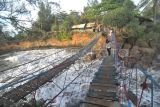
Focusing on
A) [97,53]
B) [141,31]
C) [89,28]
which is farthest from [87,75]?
[89,28]

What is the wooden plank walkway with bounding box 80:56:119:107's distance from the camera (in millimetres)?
5402

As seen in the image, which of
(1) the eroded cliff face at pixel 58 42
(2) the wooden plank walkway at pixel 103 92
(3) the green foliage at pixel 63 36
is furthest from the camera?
(3) the green foliage at pixel 63 36

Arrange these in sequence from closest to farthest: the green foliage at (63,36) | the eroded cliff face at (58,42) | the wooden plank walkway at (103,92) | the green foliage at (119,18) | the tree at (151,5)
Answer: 1. the wooden plank walkway at (103,92)
2. the green foliage at (119,18)
3. the tree at (151,5)
4. the eroded cliff face at (58,42)
5. the green foliage at (63,36)

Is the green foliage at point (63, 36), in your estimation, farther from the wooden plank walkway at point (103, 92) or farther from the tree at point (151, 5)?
the wooden plank walkway at point (103, 92)

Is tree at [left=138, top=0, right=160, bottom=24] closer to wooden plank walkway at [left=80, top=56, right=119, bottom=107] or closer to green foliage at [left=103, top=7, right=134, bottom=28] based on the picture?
green foliage at [left=103, top=7, right=134, bottom=28]

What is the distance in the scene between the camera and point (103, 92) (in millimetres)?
6070

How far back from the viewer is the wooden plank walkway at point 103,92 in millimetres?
5402

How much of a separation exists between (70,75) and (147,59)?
18.4 feet

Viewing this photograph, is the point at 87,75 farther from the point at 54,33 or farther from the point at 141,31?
the point at 54,33

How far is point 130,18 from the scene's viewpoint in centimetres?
1928

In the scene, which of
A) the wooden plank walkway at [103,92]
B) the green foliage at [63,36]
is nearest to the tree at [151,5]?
the green foliage at [63,36]

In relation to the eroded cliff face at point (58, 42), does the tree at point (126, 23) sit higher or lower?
higher

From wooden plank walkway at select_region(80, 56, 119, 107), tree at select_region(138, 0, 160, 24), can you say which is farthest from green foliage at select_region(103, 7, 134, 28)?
wooden plank walkway at select_region(80, 56, 119, 107)

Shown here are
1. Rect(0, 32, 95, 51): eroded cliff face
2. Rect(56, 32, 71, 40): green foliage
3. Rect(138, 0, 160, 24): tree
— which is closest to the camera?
Rect(138, 0, 160, 24): tree
